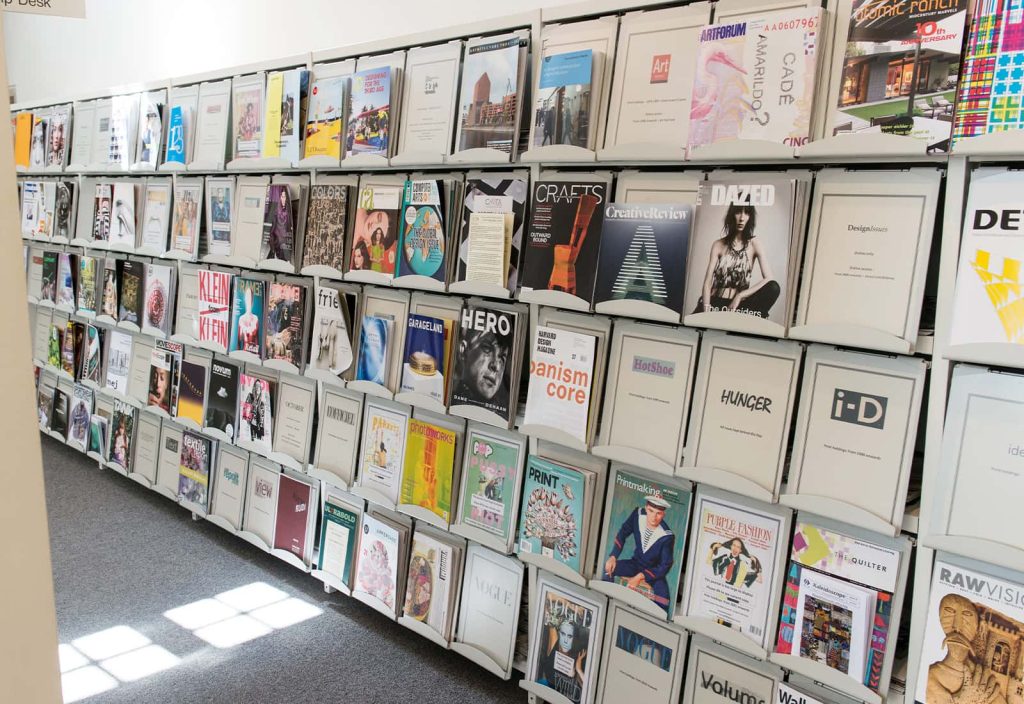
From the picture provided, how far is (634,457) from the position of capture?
206 cm

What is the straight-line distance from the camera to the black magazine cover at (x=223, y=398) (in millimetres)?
3480

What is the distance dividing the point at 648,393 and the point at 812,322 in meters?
0.49

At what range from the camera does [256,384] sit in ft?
11.0

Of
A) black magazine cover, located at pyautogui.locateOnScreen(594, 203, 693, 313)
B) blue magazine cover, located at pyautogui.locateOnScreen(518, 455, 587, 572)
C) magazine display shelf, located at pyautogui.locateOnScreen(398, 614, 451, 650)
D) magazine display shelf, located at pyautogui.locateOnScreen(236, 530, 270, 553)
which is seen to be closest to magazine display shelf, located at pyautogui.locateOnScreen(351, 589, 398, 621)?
magazine display shelf, located at pyautogui.locateOnScreen(398, 614, 451, 650)

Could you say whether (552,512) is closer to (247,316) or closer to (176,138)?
(247,316)

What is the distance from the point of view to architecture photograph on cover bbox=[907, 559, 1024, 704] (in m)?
1.51

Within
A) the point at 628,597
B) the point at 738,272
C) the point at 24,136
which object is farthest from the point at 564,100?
the point at 24,136

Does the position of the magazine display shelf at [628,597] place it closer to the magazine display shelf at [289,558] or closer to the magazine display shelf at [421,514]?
the magazine display shelf at [421,514]

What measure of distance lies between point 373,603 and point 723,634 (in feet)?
4.83

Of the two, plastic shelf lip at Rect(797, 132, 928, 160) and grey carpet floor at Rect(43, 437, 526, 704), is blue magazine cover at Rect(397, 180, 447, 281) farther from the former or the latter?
grey carpet floor at Rect(43, 437, 526, 704)

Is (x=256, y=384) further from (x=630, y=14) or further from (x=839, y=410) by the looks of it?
(x=839, y=410)

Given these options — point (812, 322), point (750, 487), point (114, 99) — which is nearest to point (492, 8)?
point (812, 322)

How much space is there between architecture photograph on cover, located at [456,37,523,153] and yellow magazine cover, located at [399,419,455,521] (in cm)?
99

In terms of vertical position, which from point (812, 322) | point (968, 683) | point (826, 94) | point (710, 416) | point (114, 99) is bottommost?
point (968, 683)
